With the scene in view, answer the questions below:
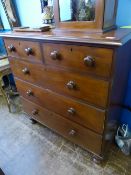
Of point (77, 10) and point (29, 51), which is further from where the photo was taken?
point (29, 51)

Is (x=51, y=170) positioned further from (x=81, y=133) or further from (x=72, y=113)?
(x=72, y=113)

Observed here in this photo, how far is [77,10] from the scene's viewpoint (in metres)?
0.99

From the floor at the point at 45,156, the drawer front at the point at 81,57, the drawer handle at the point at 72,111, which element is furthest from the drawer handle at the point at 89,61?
the floor at the point at 45,156

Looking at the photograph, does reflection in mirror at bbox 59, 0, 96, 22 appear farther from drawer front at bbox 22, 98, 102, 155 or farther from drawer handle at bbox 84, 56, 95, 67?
drawer front at bbox 22, 98, 102, 155

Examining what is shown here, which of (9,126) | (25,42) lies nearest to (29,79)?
(25,42)

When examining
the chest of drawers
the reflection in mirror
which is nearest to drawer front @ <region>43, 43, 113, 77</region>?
the chest of drawers

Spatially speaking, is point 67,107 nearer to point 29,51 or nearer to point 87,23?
point 29,51

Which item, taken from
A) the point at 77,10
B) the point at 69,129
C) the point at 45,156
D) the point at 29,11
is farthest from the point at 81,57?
the point at 29,11

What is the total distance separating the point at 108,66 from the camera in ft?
2.60

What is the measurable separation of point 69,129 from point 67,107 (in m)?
0.25

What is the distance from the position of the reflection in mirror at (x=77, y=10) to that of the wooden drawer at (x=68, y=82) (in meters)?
0.36

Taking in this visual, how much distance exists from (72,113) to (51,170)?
1.87 feet

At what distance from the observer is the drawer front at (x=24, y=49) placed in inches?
43.2

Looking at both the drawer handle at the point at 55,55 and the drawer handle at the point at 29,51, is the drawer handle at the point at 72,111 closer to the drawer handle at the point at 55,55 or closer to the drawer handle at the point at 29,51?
the drawer handle at the point at 55,55
